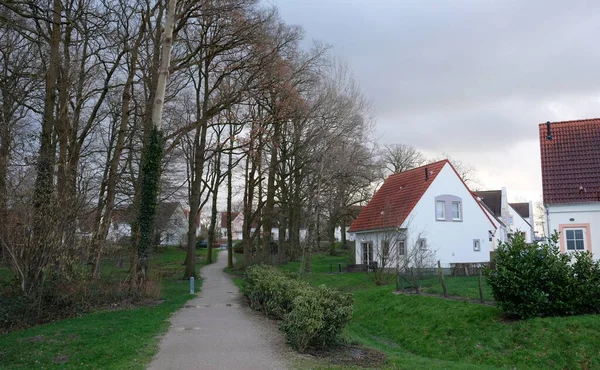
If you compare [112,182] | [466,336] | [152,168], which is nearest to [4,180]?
[152,168]

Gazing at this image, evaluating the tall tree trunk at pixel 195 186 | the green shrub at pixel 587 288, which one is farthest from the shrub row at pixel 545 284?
the tall tree trunk at pixel 195 186

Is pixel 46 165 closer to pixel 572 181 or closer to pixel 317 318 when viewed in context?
pixel 317 318

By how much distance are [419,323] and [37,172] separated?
44.6 feet

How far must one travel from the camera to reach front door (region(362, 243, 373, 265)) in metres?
32.3

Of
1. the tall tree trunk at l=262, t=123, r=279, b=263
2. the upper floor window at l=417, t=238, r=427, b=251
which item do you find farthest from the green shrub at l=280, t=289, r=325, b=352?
the tall tree trunk at l=262, t=123, r=279, b=263

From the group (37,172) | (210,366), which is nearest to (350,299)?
(210,366)

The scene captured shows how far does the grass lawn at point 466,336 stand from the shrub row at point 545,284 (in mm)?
415

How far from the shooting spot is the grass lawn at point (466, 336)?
10406 mm

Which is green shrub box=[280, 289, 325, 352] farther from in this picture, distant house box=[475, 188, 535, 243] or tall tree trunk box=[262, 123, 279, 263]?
distant house box=[475, 188, 535, 243]

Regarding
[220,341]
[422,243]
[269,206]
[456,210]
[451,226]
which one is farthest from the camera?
[269,206]

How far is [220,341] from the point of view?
10609 mm

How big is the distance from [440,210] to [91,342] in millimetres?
24702

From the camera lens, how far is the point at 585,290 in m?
11.9

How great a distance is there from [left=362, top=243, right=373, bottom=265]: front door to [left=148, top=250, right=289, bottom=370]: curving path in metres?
16.8
